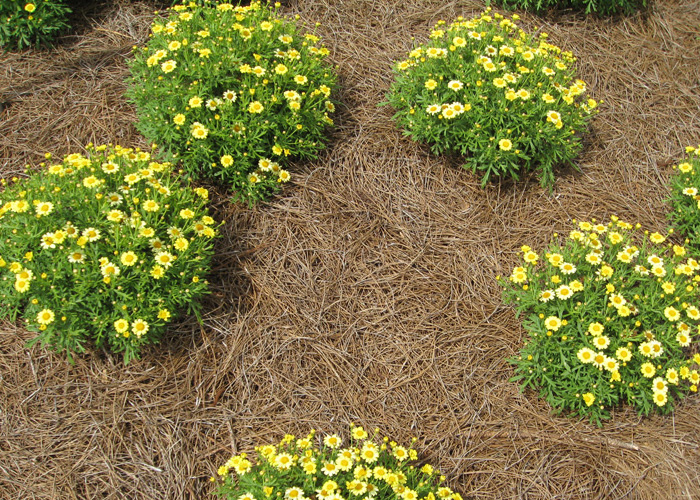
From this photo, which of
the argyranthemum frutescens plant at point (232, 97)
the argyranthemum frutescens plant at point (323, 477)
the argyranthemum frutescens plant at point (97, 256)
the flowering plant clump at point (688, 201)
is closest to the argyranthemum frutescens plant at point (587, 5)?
the flowering plant clump at point (688, 201)

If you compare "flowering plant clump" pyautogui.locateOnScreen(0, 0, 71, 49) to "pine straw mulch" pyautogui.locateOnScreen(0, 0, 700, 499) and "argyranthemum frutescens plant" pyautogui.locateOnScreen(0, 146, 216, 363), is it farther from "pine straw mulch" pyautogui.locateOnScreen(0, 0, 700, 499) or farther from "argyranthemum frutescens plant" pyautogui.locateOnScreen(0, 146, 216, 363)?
"argyranthemum frutescens plant" pyautogui.locateOnScreen(0, 146, 216, 363)

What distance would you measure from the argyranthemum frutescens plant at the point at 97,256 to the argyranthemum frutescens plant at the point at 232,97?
487 millimetres

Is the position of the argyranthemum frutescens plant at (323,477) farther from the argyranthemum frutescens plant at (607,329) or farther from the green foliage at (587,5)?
the green foliage at (587,5)

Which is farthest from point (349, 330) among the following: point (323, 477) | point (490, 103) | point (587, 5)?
point (587, 5)

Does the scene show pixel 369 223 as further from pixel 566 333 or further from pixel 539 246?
pixel 566 333

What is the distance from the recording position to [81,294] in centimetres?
257

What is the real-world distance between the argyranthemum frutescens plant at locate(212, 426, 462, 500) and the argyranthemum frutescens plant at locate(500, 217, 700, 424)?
90cm

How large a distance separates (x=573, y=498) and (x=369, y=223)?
185 cm

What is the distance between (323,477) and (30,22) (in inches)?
145

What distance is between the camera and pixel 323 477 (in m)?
2.31

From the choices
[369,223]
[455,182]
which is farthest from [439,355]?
[455,182]

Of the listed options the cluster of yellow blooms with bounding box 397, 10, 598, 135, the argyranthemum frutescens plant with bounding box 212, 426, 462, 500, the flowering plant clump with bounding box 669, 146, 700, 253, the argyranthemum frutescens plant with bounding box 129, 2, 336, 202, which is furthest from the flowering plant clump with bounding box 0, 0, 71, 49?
the flowering plant clump with bounding box 669, 146, 700, 253

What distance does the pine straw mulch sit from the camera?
8.75ft

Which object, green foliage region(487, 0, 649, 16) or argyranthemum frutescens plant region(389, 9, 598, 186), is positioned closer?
argyranthemum frutescens plant region(389, 9, 598, 186)
